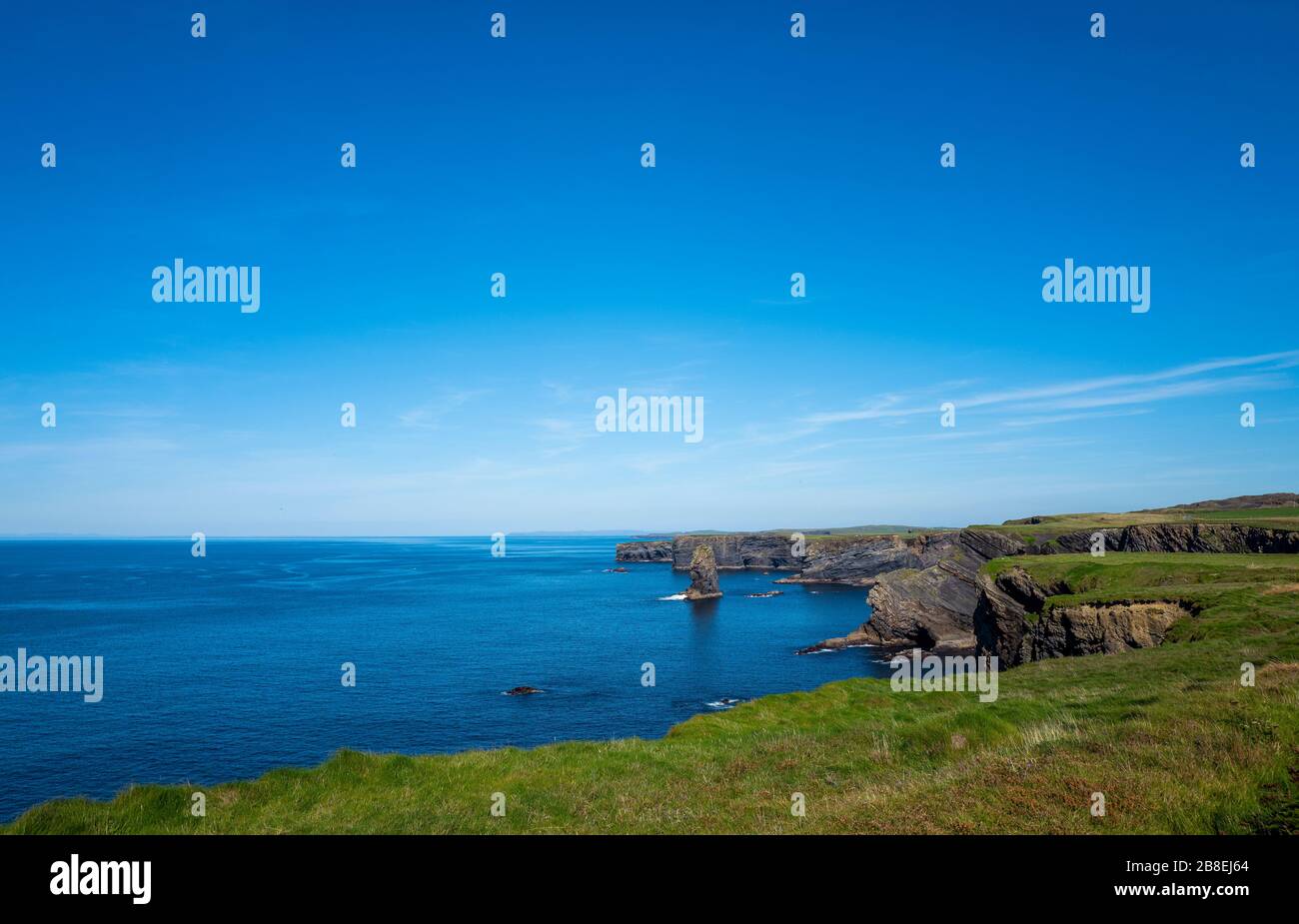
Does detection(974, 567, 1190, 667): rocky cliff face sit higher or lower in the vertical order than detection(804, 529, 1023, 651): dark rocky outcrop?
higher

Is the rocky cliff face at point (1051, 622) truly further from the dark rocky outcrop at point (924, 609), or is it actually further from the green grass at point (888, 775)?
the dark rocky outcrop at point (924, 609)

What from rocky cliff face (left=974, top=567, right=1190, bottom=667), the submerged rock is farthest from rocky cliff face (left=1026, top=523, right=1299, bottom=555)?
the submerged rock

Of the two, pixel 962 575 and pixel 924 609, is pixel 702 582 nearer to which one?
pixel 924 609

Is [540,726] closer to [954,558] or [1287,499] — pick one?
[954,558]

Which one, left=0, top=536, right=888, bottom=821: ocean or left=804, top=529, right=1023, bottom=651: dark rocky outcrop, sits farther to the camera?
left=804, top=529, right=1023, bottom=651: dark rocky outcrop

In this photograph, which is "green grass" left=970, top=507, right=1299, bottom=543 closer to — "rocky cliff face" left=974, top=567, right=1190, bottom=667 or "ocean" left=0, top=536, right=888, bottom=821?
"ocean" left=0, top=536, right=888, bottom=821

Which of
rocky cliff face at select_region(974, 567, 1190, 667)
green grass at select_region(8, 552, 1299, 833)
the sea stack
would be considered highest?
green grass at select_region(8, 552, 1299, 833)

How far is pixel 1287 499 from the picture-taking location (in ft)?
418

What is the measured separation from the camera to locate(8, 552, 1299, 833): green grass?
12250mm

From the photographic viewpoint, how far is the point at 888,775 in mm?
16422

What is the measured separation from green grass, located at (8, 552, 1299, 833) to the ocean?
3298 cm
